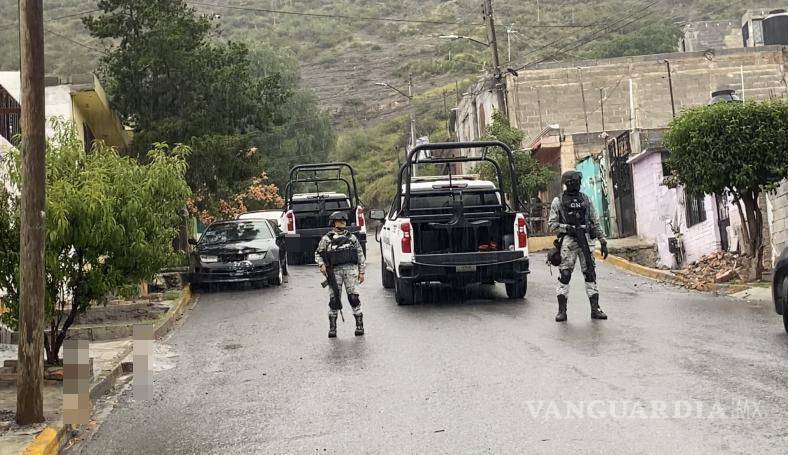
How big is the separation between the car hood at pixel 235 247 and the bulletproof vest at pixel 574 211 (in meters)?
8.71

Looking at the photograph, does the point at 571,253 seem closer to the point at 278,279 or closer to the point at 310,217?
the point at 278,279

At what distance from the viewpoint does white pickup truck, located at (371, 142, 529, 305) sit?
1461cm

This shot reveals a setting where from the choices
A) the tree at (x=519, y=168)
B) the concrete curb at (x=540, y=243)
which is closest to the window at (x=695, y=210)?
the concrete curb at (x=540, y=243)

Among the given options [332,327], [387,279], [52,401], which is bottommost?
[52,401]

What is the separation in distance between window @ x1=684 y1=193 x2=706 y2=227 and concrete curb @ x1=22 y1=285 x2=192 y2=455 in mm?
12042

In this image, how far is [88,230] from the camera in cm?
979

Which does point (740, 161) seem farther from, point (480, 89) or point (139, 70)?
point (480, 89)

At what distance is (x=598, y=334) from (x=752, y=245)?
692cm

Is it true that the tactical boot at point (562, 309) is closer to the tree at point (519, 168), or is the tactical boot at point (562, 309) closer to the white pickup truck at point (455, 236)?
the white pickup truck at point (455, 236)

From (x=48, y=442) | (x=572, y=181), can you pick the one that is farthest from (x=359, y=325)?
(x=48, y=442)

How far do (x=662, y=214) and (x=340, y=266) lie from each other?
600 inches

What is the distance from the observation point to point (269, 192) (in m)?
42.6

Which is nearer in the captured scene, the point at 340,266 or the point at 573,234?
the point at 340,266

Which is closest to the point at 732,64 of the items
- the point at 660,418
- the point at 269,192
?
the point at 269,192
